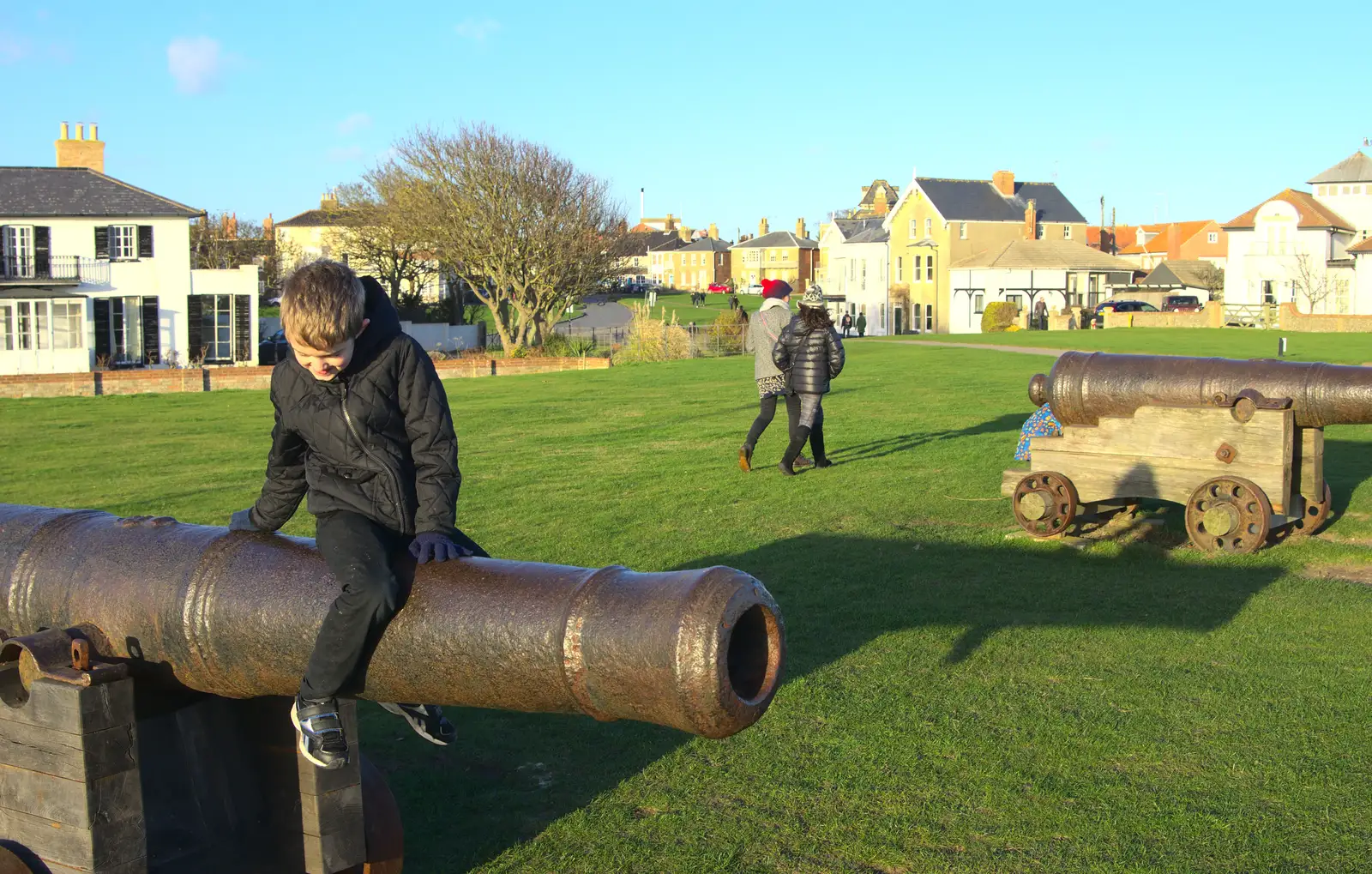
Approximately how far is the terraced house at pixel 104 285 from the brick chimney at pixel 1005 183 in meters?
45.2

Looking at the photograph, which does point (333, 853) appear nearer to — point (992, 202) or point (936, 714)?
point (936, 714)

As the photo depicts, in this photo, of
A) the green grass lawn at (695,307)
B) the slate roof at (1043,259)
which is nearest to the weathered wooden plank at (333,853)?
the green grass lawn at (695,307)

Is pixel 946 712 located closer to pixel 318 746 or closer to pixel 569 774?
pixel 569 774

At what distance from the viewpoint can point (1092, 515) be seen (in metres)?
9.58

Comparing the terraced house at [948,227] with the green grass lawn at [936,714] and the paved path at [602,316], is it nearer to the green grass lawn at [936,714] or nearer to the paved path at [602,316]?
the paved path at [602,316]

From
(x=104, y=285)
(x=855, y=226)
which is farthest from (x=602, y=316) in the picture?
(x=104, y=285)

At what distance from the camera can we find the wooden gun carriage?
849 cm

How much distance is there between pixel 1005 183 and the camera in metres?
73.4

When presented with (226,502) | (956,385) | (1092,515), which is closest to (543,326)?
(956,385)

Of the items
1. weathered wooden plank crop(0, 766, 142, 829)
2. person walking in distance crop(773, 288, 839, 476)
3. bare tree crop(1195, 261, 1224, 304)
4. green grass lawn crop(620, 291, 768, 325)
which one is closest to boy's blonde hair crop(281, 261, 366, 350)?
weathered wooden plank crop(0, 766, 142, 829)

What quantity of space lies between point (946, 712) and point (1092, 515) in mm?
4549

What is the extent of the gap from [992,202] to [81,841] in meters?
72.6

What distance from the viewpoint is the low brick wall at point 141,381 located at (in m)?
29.5

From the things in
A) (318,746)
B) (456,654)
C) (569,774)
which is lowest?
(569,774)
